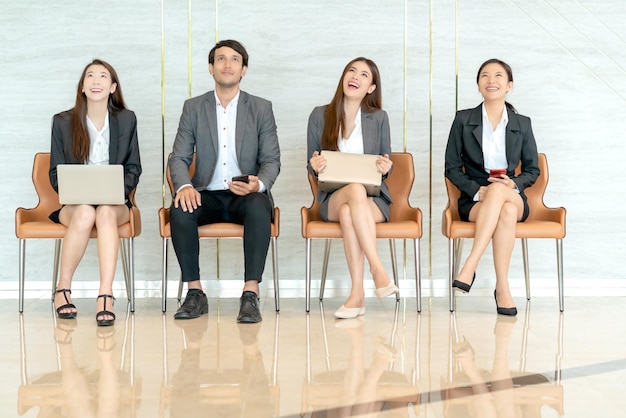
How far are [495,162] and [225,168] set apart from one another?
1539 millimetres

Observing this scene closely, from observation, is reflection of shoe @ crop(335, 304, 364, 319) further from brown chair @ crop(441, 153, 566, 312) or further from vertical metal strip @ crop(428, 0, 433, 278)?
vertical metal strip @ crop(428, 0, 433, 278)

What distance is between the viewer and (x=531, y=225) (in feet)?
15.7

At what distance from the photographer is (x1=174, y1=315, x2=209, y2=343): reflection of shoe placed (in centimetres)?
397

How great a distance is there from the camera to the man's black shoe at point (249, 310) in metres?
4.39

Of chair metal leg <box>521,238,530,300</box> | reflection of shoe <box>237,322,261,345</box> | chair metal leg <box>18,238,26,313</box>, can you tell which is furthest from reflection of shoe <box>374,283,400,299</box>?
chair metal leg <box>18,238,26,313</box>

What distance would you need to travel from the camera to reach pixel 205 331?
414 cm

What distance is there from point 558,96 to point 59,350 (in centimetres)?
368

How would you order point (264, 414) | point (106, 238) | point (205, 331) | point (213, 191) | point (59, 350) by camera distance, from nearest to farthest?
point (264, 414)
point (59, 350)
point (205, 331)
point (106, 238)
point (213, 191)

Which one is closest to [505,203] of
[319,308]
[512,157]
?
[512,157]

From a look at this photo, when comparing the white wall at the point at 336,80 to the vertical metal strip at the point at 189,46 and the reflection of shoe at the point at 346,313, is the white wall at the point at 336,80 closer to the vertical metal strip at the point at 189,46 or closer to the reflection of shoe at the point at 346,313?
the vertical metal strip at the point at 189,46

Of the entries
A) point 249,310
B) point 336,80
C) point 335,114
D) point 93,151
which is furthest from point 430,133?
point 93,151

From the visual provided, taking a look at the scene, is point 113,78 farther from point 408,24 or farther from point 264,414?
point 264,414

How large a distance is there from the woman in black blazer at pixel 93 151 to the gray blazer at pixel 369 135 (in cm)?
98

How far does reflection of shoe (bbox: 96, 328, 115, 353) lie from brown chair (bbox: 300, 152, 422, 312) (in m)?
1.12
